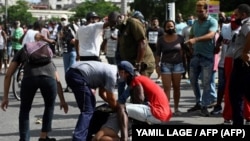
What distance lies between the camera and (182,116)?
9.86m

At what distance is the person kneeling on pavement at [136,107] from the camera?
711 cm

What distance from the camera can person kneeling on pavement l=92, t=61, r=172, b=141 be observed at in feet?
23.3

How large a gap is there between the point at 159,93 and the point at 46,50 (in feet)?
5.04

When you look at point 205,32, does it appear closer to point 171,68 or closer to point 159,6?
point 171,68

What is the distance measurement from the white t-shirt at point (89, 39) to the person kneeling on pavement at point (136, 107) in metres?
2.56

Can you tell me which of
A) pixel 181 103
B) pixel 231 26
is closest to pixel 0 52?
pixel 181 103

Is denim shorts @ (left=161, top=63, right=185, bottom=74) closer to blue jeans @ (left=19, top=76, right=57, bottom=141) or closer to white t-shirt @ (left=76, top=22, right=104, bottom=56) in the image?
white t-shirt @ (left=76, top=22, right=104, bottom=56)

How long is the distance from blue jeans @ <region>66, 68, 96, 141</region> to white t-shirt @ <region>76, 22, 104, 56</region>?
2.94 m

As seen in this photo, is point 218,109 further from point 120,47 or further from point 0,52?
point 0,52

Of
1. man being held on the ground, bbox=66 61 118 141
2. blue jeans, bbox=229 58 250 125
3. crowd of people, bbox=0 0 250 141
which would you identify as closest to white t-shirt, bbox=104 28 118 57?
crowd of people, bbox=0 0 250 141

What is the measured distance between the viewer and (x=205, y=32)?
968 centimetres

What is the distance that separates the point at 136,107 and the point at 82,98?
762 mm

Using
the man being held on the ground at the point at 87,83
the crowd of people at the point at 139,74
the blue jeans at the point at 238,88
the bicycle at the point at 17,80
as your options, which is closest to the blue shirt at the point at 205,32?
the crowd of people at the point at 139,74

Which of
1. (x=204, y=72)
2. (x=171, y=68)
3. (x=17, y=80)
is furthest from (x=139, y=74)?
(x=17, y=80)
